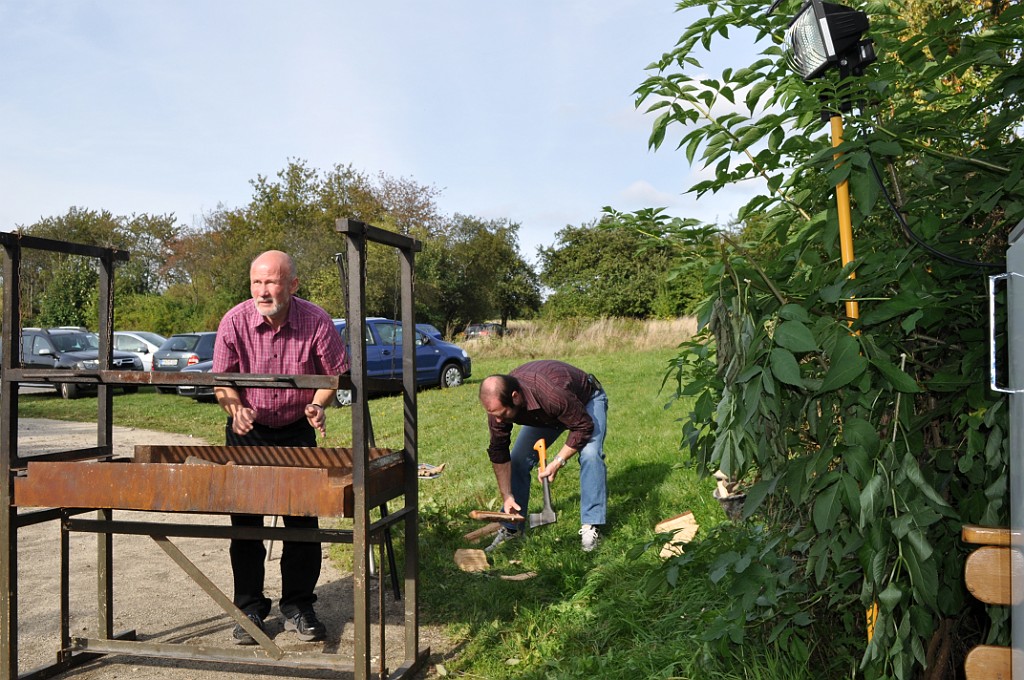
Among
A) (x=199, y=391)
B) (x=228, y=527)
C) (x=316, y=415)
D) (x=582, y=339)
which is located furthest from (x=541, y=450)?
(x=582, y=339)

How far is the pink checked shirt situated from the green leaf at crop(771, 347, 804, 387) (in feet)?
9.05

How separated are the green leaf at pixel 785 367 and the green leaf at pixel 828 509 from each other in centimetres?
36

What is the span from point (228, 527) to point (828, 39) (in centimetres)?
331

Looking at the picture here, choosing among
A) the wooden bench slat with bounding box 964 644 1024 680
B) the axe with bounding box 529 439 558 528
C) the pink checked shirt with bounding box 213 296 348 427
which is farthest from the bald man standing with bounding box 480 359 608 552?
the wooden bench slat with bounding box 964 644 1024 680

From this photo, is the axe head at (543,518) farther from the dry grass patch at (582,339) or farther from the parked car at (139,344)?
the parked car at (139,344)

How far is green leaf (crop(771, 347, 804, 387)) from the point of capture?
7.68 ft

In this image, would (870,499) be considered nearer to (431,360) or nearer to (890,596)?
(890,596)

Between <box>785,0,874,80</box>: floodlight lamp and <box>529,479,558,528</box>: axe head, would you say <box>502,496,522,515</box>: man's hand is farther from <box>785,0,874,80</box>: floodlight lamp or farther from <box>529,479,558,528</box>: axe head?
<box>785,0,874,80</box>: floodlight lamp

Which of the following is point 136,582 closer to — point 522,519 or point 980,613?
point 522,519

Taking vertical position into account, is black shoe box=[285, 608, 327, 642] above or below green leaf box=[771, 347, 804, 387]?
below

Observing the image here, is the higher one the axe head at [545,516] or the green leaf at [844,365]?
the green leaf at [844,365]

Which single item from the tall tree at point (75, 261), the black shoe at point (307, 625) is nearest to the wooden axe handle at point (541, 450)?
the black shoe at point (307, 625)

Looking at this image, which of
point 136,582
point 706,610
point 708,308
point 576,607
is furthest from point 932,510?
point 136,582

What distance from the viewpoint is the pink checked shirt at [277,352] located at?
4.60 metres
